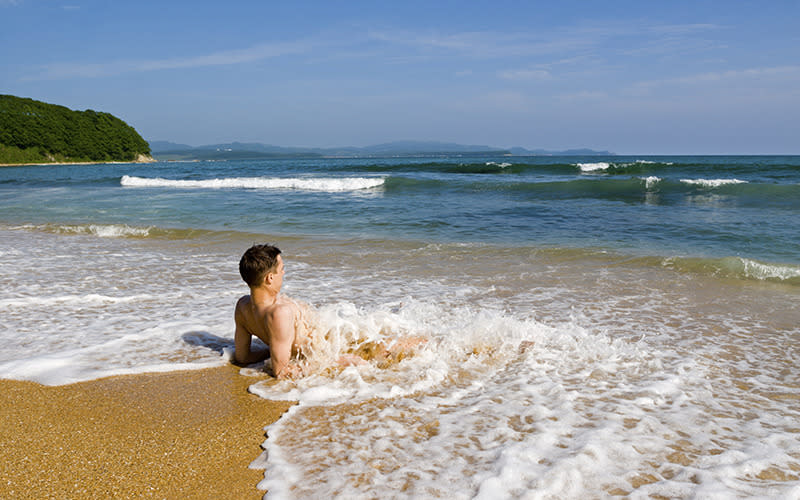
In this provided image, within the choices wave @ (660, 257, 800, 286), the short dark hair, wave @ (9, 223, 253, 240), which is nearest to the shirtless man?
the short dark hair

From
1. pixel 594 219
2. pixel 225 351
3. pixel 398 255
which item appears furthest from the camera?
pixel 594 219

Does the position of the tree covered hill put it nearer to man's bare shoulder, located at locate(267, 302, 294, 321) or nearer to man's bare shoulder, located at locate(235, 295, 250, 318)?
man's bare shoulder, located at locate(235, 295, 250, 318)

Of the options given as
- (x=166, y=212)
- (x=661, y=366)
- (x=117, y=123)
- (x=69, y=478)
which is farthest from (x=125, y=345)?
(x=117, y=123)

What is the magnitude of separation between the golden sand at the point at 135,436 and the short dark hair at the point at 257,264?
2.51ft

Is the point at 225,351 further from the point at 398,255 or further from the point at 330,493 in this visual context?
the point at 398,255

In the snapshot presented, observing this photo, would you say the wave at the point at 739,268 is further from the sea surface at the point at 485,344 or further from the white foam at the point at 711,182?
the white foam at the point at 711,182

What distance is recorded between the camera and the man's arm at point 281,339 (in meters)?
3.72

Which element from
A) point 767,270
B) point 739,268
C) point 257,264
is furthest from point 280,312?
point 767,270

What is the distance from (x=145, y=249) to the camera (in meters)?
9.74

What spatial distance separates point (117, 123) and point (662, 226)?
109 m

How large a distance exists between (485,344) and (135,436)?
8.57 ft

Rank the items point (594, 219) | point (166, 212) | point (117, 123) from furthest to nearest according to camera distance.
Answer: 1. point (117, 123)
2. point (166, 212)
3. point (594, 219)

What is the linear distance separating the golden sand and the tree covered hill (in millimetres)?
87796

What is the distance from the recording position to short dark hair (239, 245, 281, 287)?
3648mm
